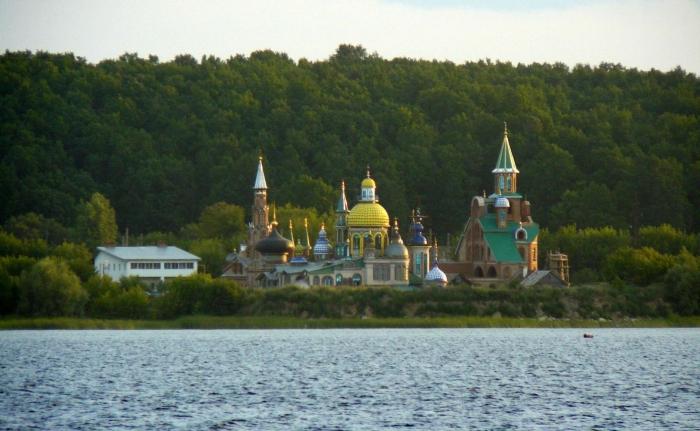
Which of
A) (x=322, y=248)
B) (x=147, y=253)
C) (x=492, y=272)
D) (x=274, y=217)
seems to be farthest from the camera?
(x=274, y=217)

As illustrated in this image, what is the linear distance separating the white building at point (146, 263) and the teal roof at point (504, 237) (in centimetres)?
2361

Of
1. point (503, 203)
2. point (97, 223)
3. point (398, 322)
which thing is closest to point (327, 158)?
point (97, 223)

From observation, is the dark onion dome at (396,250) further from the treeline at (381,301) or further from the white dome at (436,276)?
the treeline at (381,301)

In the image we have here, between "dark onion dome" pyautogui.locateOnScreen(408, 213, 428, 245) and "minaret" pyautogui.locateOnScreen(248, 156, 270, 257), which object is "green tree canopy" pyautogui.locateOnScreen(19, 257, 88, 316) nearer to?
"dark onion dome" pyautogui.locateOnScreen(408, 213, 428, 245)

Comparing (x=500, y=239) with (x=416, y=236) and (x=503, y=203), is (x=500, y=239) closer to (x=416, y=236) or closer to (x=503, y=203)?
(x=503, y=203)

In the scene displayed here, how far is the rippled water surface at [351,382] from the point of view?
6209 centimetres

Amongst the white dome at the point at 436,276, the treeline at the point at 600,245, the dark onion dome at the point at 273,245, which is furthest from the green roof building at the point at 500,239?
the dark onion dome at the point at 273,245

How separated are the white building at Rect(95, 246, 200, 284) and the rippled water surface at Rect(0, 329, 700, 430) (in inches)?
1370

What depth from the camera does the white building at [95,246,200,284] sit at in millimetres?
148375

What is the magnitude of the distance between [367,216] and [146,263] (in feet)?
61.9

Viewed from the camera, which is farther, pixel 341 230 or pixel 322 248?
pixel 322 248

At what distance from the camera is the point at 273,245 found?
475ft

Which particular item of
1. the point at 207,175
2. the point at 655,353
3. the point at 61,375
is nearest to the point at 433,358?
the point at 655,353

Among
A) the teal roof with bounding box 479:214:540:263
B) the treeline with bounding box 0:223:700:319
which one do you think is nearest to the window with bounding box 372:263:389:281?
the teal roof with bounding box 479:214:540:263
